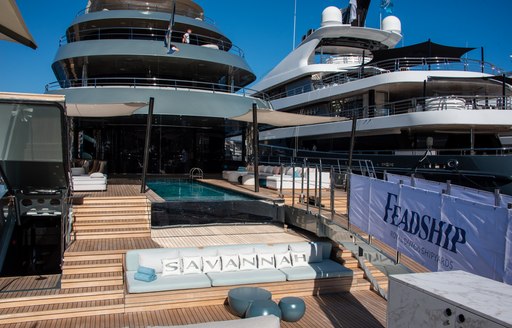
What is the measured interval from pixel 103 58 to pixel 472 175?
13.3 m

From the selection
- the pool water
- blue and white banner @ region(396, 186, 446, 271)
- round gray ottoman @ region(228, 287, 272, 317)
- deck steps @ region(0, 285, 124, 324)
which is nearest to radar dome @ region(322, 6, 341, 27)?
the pool water

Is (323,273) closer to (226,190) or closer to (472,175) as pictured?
(226,190)

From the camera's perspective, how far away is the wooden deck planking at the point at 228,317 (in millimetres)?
6043

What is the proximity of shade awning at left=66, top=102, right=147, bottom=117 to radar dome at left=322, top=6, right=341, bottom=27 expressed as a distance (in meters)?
20.1

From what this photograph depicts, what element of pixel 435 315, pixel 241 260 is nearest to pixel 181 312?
pixel 241 260

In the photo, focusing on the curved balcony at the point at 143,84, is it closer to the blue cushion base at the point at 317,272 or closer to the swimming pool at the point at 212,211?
the swimming pool at the point at 212,211

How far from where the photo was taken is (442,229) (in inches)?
201

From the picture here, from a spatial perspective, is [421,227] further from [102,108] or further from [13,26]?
[102,108]

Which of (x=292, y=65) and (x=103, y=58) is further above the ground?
(x=292, y=65)

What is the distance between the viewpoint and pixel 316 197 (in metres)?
10.4

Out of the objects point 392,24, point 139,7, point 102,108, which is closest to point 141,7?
point 139,7

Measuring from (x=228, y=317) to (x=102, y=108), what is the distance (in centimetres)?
729

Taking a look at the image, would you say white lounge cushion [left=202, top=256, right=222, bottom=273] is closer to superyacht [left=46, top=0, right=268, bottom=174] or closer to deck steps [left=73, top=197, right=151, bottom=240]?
deck steps [left=73, top=197, right=151, bottom=240]

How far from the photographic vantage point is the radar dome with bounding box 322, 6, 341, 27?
28.6 meters
